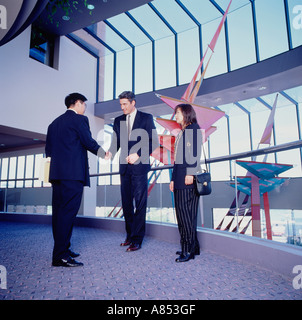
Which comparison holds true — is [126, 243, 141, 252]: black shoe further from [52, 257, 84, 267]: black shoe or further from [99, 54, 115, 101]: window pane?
[99, 54, 115, 101]: window pane

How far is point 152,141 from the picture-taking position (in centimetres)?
238

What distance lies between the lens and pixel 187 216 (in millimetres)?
1937

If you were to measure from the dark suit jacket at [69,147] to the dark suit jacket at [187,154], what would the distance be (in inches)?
26.1

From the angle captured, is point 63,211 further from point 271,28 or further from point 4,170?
point 4,170

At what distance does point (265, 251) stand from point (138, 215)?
106cm

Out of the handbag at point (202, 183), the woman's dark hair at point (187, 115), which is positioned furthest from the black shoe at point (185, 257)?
the woman's dark hair at point (187, 115)

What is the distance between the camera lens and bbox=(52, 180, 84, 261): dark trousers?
1771 mm

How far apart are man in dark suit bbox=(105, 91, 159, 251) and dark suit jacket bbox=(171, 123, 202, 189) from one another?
413mm

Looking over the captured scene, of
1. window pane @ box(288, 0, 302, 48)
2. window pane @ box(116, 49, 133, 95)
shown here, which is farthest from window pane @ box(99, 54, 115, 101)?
window pane @ box(288, 0, 302, 48)

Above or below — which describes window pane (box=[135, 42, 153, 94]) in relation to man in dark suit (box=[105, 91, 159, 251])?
above

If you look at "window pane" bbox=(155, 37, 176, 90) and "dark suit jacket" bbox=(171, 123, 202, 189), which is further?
"window pane" bbox=(155, 37, 176, 90)
